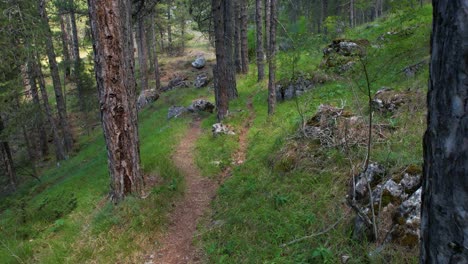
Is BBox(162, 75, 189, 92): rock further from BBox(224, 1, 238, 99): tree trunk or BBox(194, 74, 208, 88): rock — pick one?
BBox(224, 1, 238, 99): tree trunk

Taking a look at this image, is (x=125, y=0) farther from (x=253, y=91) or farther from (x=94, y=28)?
(x=253, y=91)

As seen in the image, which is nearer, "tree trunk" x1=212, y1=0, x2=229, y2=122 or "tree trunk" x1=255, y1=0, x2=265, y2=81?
"tree trunk" x1=212, y1=0, x2=229, y2=122

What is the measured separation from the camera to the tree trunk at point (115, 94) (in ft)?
21.0

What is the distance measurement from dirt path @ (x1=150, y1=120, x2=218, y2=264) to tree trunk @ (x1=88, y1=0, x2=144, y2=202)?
117 cm

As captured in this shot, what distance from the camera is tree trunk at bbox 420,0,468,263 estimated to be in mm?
1015

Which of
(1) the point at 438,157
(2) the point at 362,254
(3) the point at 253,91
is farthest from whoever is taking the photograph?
(3) the point at 253,91

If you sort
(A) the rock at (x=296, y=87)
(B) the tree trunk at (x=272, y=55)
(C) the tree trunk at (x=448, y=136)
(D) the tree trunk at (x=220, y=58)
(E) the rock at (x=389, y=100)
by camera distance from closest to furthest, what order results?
(C) the tree trunk at (x=448, y=136)
(E) the rock at (x=389, y=100)
(B) the tree trunk at (x=272, y=55)
(D) the tree trunk at (x=220, y=58)
(A) the rock at (x=296, y=87)

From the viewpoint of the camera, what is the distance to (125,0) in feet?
30.3

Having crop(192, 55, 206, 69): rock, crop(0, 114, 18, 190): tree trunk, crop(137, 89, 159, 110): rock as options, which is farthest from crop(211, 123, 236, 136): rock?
crop(192, 55, 206, 69): rock

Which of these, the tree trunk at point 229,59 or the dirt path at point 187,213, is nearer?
the dirt path at point 187,213

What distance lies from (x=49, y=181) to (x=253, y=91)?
1062 cm

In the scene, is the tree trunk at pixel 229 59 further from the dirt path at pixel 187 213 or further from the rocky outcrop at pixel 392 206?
the rocky outcrop at pixel 392 206

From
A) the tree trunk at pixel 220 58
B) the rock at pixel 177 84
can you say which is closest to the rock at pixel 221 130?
the tree trunk at pixel 220 58

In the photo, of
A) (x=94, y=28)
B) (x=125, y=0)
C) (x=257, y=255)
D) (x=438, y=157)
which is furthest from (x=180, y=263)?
(x=125, y=0)
